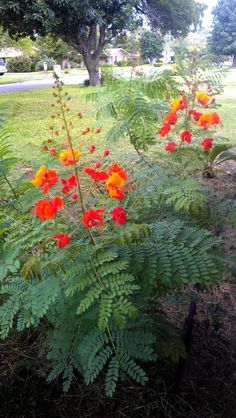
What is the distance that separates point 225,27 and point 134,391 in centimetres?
2667

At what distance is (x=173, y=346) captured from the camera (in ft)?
4.63

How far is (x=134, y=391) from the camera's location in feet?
5.41

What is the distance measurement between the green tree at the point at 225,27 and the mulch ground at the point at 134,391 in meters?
24.6

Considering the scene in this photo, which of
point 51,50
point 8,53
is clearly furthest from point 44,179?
point 8,53

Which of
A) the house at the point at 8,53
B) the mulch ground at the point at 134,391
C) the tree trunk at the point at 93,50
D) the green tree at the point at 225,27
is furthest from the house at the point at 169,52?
the house at the point at 8,53

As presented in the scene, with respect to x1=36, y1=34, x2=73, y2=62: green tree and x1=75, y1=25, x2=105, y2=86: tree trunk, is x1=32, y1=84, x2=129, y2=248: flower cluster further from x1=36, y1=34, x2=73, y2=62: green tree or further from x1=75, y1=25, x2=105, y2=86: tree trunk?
x1=75, y1=25, x2=105, y2=86: tree trunk

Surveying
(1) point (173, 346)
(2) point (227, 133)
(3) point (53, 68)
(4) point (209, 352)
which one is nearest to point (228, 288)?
(4) point (209, 352)

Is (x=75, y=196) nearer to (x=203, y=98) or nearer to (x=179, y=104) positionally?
(x=179, y=104)

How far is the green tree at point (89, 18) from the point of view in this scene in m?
11.6

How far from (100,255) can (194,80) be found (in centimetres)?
117

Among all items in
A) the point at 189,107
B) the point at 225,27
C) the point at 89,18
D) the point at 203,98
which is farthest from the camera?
the point at 225,27

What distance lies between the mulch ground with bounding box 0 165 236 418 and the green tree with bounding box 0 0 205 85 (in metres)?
11.6

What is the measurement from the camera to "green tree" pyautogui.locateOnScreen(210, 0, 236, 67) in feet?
77.6

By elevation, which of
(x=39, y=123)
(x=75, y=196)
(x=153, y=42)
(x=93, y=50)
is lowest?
(x=39, y=123)
